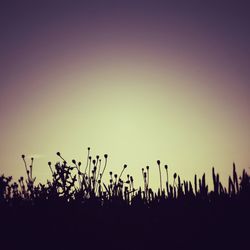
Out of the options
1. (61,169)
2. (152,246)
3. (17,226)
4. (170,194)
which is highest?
(61,169)

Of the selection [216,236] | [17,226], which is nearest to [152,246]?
[216,236]

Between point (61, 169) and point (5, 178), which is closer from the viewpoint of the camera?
point (61, 169)

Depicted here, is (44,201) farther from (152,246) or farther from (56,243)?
(152,246)

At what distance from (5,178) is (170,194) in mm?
4404

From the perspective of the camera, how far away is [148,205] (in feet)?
13.7

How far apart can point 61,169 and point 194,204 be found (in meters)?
2.63

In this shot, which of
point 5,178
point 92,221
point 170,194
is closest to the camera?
point 92,221

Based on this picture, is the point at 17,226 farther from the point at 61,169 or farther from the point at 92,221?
the point at 61,169

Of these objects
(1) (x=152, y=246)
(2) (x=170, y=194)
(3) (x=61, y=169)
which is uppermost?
(3) (x=61, y=169)

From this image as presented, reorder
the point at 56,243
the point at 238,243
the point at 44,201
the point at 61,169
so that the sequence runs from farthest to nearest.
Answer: the point at 61,169 → the point at 44,201 → the point at 56,243 → the point at 238,243

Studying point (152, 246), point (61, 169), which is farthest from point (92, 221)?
point (61, 169)

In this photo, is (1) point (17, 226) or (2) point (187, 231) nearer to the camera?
(2) point (187, 231)

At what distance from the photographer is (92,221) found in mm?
3523

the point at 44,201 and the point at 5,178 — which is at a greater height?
the point at 5,178
